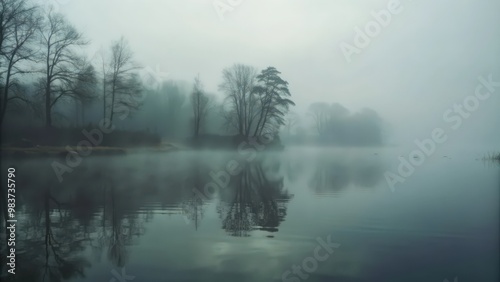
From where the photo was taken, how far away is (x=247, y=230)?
7109mm

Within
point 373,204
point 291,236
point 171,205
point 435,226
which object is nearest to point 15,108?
point 171,205

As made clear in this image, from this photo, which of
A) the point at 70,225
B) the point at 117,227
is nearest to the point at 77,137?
the point at 70,225

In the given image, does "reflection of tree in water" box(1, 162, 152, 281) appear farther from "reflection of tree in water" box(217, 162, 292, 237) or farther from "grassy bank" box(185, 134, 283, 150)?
"grassy bank" box(185, 134, 283, 150)

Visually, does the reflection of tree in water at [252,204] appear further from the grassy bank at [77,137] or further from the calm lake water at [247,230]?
the grassy bank at [77,137]

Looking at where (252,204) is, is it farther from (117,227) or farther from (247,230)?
(117,227)

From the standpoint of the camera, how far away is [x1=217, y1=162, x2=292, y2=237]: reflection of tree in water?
755 cm

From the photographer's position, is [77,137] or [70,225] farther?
[77,137]

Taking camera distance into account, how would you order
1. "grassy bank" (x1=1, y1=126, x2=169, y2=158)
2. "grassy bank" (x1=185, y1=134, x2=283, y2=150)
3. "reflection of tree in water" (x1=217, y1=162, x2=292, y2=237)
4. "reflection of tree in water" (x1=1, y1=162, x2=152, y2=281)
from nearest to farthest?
"reflection of tree in water" (x1=1, y1=162, x2=152, y2=281) → "reflection of tree in water" (x1=217, y1=162, x2=292, y2=237) → "grassy bank" (x1=1, y1=126, x2=169, y2=158) → "grassy bank" (x1=185, y1=134, x2=283, y2=150)

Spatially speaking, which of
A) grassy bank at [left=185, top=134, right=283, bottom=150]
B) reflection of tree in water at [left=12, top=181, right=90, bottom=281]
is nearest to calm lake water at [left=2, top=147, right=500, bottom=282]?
reflection of tree in water at [left=12, top=181, right=90, bottom=281]

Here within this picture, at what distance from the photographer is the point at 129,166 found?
17.6 meters

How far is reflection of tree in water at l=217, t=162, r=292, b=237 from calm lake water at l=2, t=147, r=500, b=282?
38 millimetres

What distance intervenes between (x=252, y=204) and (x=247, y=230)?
9.47ft

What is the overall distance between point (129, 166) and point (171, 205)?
29.4 ft

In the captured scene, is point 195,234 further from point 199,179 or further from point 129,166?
point 129,166
